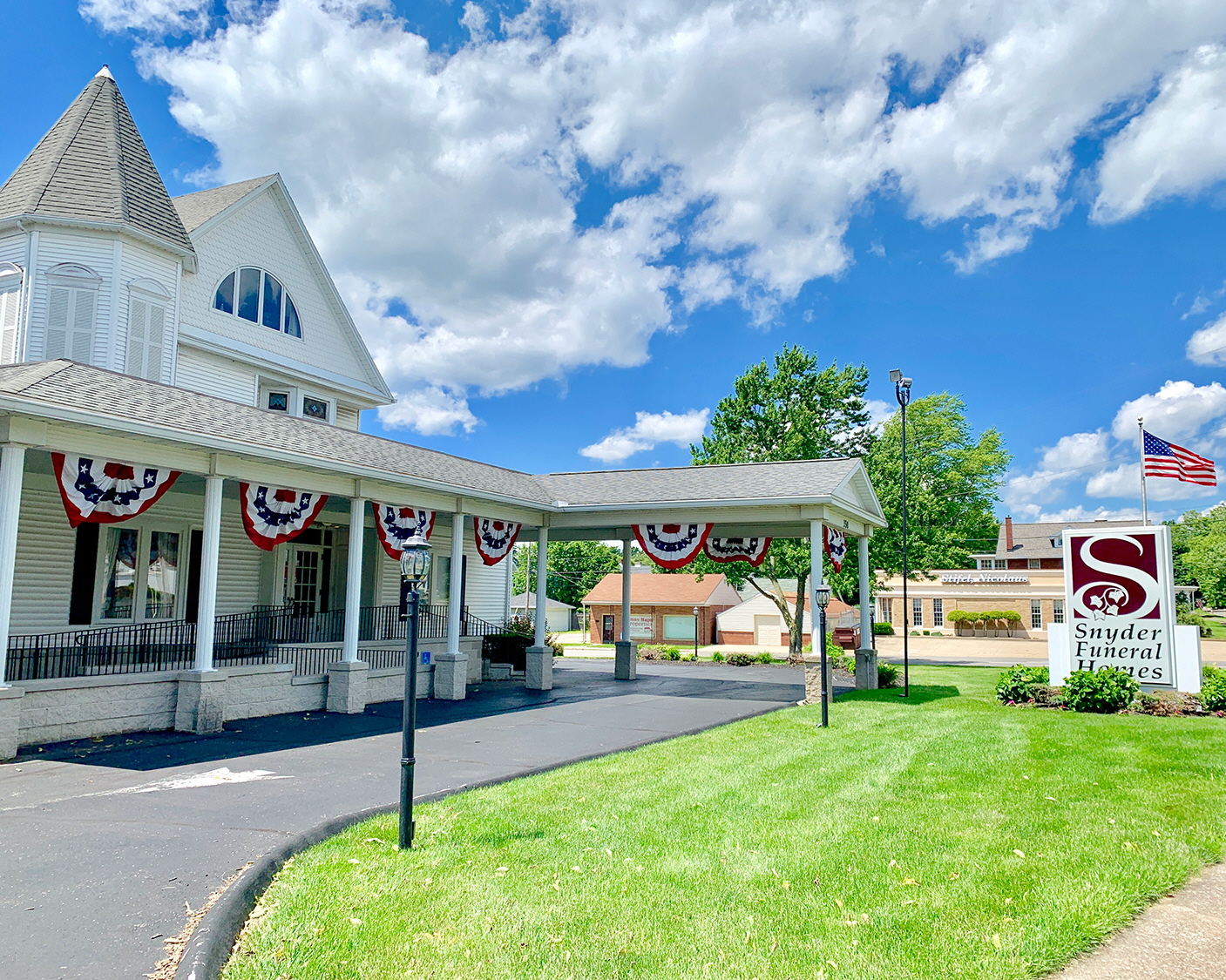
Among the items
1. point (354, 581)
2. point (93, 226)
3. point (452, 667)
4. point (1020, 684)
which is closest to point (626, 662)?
point (452, 667)

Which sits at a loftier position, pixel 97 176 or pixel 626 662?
pixel 97 176

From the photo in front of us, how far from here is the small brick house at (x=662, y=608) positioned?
170 feet

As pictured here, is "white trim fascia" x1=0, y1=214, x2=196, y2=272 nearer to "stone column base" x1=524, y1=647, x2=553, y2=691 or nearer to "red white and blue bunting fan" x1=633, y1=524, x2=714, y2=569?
"stone column base" x1=524, y1=647, x2=553, y2=691

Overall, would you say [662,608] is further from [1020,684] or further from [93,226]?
[93,226]

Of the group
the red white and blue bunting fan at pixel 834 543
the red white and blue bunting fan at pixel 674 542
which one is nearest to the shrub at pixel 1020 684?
the red white and blue bunting fan at pixel 834 543

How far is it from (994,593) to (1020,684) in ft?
140

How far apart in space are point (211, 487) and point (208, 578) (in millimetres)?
1416

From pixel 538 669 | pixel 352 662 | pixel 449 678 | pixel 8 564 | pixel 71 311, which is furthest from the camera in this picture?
pixel 538 669

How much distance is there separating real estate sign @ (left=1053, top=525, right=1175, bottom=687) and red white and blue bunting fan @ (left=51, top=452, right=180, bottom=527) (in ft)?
55.1

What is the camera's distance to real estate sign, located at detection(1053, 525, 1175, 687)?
16.3 metres

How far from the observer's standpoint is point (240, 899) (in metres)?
5.20

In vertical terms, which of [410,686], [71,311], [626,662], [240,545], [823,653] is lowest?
[626,662]

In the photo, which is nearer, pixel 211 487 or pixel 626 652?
pixel 211 487

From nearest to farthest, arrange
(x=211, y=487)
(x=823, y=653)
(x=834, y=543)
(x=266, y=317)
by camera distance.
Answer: (x=211, y=487), (x=823, y=653), (x=834, y=543), (x=266, y=317)
